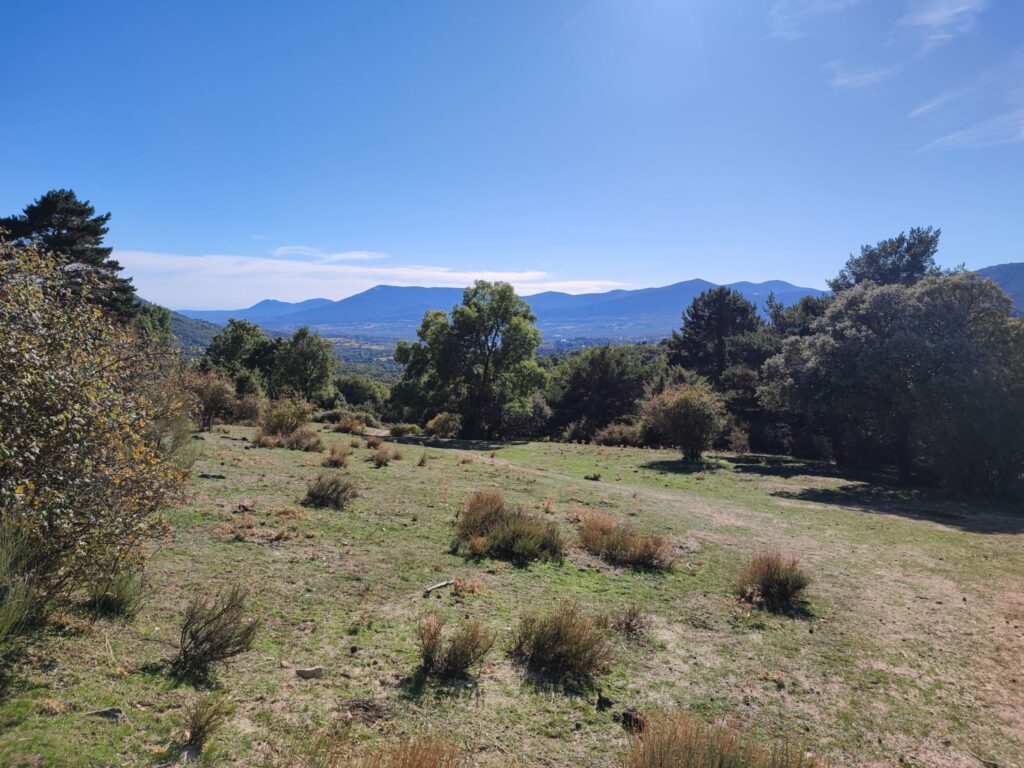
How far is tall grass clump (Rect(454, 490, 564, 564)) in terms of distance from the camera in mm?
8336

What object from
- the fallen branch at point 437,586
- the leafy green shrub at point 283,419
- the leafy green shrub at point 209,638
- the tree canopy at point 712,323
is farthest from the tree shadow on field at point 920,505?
the tree canopy at point 712,323

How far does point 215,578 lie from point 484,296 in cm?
3090

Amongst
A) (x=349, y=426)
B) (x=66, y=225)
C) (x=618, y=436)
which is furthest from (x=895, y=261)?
(x=66, y=225)

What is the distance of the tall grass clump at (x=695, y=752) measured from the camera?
3.01m

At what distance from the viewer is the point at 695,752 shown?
120 inches

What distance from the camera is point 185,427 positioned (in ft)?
40.9

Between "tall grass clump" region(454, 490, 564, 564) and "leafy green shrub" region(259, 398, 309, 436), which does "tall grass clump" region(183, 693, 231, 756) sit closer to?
"tall grass clump" region(454, 490, 564, 564)

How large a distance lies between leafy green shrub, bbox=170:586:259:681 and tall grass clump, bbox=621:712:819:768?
3244mm

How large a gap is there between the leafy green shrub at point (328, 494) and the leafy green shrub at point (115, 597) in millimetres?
4966

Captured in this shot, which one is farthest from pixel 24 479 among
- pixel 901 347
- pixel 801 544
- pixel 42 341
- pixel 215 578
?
pixel 901 347

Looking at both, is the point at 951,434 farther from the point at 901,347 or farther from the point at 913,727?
the point at 913,727

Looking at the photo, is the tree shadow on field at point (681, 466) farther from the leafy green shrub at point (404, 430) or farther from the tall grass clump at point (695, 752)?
the tall grass clump at point (695, 752)

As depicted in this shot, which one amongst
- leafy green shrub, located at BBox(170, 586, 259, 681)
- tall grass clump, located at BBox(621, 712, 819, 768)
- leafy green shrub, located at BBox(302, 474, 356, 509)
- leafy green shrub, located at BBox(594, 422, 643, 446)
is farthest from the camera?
leafy green shrub, located at BBox(594, 422, 643, 446)

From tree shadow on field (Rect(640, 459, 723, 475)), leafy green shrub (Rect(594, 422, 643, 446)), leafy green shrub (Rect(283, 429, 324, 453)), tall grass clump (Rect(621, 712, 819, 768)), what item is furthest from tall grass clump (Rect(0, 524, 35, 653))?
leafy green shrub (Rect(594, 422, 643, 446))
